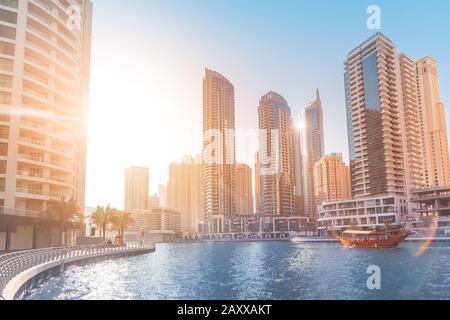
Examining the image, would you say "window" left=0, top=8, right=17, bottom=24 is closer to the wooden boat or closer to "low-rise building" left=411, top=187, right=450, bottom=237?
the wooden boat

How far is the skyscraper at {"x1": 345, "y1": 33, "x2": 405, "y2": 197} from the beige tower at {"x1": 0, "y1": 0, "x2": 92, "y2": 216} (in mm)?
120170

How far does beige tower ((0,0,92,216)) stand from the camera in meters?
55.0

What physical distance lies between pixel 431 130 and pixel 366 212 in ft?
247

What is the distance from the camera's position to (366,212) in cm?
14350

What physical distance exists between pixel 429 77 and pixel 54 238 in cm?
18390

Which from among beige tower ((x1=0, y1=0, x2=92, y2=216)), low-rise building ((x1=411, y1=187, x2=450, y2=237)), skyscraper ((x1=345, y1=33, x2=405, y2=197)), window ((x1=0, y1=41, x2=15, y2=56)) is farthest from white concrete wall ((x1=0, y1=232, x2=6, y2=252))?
skyscraper ((x1=345, y1=33, x2=405, y2=197))

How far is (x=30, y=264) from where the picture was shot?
3100cm

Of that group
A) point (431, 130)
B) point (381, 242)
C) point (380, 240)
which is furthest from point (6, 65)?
point (431, 130)

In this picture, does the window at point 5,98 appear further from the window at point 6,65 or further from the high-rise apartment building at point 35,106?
the window at point 6,65

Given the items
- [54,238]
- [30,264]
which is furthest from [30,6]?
[30,264]

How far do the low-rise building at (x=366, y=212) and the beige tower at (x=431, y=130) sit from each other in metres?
59.3

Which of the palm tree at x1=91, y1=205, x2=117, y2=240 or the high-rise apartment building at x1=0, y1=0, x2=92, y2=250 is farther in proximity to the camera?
the palm tree at x1=91, y1=205, x2=117, y2=240

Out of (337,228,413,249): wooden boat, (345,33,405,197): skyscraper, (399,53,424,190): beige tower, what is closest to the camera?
(337,228,413,249): wooden boat

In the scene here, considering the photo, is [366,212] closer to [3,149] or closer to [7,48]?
[3,149]
